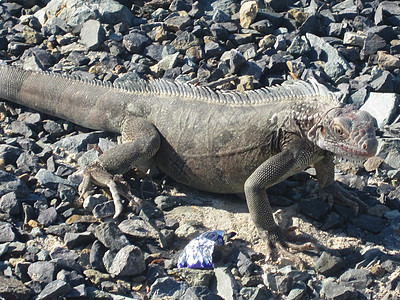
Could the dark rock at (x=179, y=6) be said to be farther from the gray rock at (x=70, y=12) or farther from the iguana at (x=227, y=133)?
the iguana at (x=227, y=133)

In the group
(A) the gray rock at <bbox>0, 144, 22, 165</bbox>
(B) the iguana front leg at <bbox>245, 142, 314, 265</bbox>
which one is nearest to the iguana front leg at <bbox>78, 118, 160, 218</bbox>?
(A) the gray rock at <bbox>0, 144, 22, 165</bbox>

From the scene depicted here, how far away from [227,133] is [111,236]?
5.14 feet

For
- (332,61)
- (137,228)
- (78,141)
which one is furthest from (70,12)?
Result: (137,228)

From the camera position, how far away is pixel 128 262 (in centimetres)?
460

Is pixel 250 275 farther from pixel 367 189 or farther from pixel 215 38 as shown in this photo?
pixel 215 38

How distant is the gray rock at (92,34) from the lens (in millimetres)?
8141

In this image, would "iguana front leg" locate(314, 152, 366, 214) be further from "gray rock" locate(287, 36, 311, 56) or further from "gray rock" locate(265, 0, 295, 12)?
"gray rock" locate(265, 0, 295, 12)

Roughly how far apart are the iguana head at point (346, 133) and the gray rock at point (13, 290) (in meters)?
2.82

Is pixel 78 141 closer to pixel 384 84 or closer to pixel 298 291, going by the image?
pixel 298 291

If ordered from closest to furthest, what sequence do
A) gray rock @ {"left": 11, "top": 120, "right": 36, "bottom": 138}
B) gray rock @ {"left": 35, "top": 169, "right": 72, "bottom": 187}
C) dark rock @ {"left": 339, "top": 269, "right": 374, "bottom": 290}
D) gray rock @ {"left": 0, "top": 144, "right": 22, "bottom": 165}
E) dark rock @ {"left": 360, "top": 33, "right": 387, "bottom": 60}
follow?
1. dark rock @ {"left": 339, "top": 269, "right": 374, "bottom": 290}
2. gray rock @ {"left": 35, "top": 169, "right": 72, "bottom": 187}
3. gray rock @ {"left": 0, "top": 144, "right": 22, "bottom": 165}
4. gray rock @ {"left": 11, "top": 120, "right": 36, "bottom": 138}
5. dark rock @ {"left": 360, "top": 33, "right": 387, "bottom": 60}

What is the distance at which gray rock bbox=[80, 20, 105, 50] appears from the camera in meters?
8.14

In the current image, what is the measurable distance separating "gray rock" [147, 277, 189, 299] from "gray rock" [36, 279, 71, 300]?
26.0 inches

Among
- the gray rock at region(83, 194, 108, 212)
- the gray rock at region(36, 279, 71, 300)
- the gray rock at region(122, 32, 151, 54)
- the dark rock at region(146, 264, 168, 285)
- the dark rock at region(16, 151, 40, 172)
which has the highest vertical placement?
the gray rock at region(122, 32, 151, 54)

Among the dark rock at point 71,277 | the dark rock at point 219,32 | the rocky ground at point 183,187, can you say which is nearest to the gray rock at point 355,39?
the rocky ground at point 183,187
